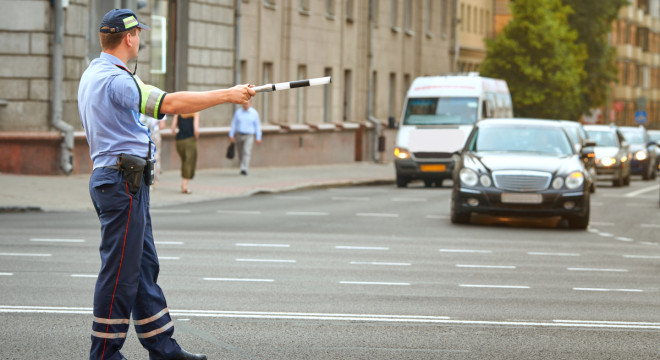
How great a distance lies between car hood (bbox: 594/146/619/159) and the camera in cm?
3659

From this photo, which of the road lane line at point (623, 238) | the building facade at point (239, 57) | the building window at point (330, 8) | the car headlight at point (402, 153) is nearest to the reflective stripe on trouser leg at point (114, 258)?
the building facade at point (239, 57)

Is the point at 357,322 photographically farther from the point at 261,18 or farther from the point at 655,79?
the point at 655,79

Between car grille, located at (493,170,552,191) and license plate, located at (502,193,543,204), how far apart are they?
3.9 inches

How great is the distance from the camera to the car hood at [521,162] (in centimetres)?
1828

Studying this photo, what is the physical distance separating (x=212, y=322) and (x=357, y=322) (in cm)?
92

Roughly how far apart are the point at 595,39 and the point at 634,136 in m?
32.0

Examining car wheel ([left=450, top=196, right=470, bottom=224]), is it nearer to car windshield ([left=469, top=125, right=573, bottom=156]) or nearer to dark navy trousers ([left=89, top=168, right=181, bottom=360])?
car windshield ([left=469, top=125, right=573, bottom=156])

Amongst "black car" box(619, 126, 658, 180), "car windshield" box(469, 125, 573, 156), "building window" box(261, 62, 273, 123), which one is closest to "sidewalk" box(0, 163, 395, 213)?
"building window" box(261, 62, 273, 123)

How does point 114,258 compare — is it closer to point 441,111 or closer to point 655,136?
point 441,111

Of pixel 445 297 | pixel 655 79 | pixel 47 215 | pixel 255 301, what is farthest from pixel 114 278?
pixel 655 79

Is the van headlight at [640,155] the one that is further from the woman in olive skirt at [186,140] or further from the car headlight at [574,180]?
the car headlight at [574,180]

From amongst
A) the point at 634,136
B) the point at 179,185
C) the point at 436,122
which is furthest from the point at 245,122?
the point at 634,136

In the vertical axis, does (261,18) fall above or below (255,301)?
above

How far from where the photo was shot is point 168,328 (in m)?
6.65
